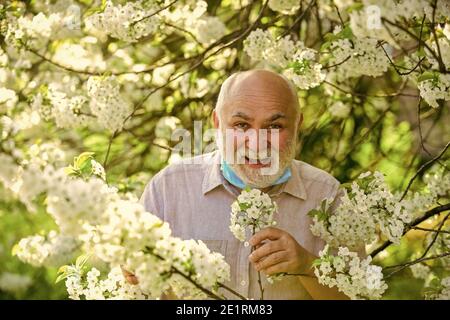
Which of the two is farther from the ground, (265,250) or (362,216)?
(362,216)

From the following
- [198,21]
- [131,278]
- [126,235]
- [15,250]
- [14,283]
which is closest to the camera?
Result: [126,235]

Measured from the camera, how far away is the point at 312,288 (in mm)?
1872

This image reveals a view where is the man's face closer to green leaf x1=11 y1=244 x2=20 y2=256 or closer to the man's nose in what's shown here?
the man's nose

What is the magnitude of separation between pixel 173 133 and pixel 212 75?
30 cm

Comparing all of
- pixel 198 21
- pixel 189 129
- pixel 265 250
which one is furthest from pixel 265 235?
pixel 198 21

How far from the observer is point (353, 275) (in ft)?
5.28

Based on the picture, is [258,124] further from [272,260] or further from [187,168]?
[272,260]

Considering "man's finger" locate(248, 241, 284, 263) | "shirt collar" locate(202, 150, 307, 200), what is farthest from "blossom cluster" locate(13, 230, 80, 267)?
"man's finger" locate(248, 241, 284, 263)

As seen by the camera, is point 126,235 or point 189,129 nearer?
point 126,235

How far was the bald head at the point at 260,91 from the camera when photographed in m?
1.94

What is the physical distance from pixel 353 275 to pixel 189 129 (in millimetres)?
1482

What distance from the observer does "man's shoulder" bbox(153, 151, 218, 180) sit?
206 cm

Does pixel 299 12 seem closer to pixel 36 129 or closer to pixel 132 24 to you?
pixel 132 24
